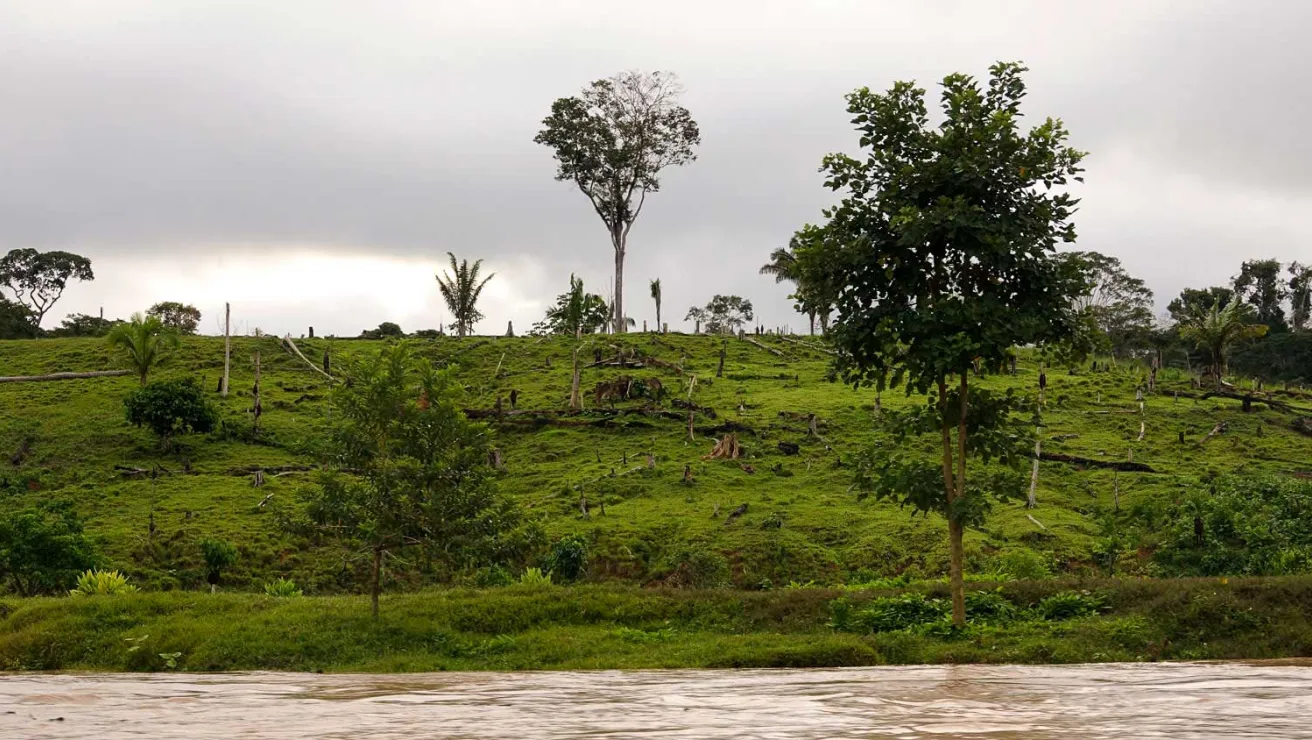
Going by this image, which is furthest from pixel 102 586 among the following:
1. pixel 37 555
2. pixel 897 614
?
pixel 897 614

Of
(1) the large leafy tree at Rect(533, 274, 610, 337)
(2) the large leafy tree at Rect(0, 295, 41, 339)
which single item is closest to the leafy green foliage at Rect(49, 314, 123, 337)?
(2) the large leafy tree at Rect(0, 295, 41, 339)

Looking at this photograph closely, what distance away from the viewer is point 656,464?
146 ft

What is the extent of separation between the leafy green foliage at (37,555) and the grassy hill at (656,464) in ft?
10.8

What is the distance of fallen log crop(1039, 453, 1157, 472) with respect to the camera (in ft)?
141

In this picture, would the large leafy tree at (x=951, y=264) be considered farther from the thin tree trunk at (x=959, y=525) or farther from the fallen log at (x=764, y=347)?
the fallen log at (x=764, y=347)

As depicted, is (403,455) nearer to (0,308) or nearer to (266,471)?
(266,471)

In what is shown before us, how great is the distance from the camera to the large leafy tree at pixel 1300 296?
3374 inches

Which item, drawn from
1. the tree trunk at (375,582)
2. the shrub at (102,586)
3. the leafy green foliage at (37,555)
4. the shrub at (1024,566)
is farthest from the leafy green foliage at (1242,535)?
the leafy green foliage at (37,555)

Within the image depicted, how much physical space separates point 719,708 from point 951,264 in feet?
33.0

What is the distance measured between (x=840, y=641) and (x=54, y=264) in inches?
3595

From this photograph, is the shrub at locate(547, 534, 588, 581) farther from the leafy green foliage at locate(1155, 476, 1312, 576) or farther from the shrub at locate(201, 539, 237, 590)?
the leafy green foliage at locate(1155, 476, 1312, 576)

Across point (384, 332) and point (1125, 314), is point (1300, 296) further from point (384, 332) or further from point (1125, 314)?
point (384, 332)

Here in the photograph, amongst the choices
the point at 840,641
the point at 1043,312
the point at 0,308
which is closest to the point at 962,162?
the point at 1043,312

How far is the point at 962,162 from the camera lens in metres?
15.6
